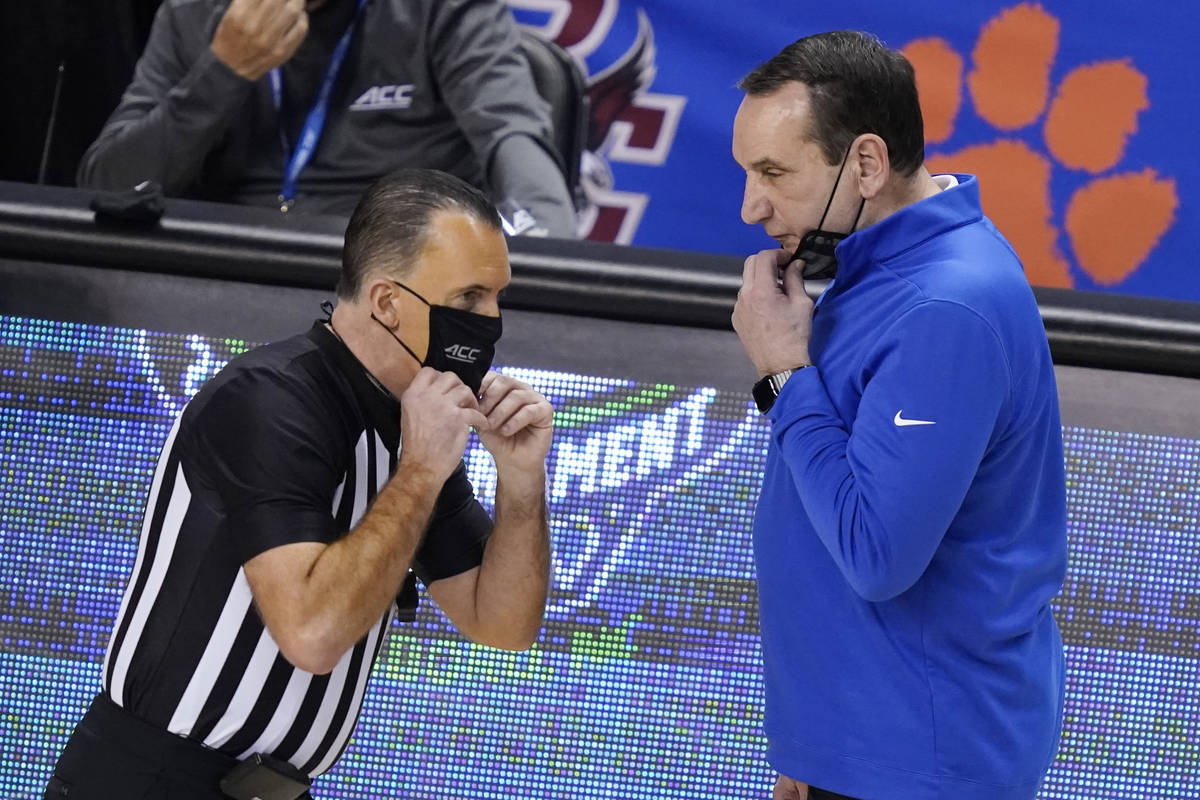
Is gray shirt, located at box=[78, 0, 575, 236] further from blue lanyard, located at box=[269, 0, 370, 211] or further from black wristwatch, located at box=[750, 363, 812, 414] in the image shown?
black wristwatch, located at box=[750, 363, 812, 414]

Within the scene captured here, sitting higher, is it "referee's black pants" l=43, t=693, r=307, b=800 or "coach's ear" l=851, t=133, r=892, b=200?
"coach's ear" l=851, t=133, r=892, b=200

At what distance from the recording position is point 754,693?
229 cm

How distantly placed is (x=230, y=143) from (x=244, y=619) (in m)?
2.12

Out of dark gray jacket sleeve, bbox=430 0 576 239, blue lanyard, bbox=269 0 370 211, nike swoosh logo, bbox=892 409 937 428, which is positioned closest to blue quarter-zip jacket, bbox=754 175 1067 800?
nike swoosh logo, bbox=892 409 937 428

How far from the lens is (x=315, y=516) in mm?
1652

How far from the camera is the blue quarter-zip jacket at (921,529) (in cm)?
148

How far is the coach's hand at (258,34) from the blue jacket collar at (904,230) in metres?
2.15

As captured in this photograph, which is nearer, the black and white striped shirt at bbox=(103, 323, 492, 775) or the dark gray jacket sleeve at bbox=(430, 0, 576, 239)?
the black and white striped shirt at bbox=(103, 323, 492, 775)

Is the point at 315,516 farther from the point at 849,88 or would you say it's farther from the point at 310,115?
the point at 310,115

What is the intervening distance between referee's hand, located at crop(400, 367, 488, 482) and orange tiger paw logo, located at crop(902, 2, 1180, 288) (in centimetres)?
253

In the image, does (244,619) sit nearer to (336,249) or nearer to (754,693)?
(336,249)

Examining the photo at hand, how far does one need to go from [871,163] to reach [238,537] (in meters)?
0.87

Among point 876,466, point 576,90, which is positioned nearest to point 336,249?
point 876,466

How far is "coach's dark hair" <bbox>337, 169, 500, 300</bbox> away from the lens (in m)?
1.82
